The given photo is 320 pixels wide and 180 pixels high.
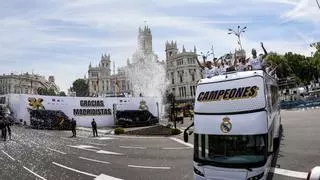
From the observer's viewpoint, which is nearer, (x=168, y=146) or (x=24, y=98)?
Result: (x=168, y=146)

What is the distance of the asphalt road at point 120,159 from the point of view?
17.7 meters

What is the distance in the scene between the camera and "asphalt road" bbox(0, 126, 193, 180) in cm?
1853

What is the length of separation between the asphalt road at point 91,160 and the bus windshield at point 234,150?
4.26 metres

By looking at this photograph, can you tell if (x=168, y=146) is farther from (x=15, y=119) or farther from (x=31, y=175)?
(x=15, y=119)

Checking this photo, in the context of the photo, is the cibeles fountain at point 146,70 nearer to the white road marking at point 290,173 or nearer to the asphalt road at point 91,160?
the asphalt road at point 91,160

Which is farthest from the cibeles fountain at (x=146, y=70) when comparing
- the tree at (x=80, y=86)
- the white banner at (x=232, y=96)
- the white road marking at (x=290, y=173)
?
the white banner at (x=232, y=96)

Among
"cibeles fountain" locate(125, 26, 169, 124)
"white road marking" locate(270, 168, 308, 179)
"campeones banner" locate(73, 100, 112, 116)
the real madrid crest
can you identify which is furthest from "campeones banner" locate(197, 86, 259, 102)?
"cibeles fountain" locate(125, 26, 169, 124)

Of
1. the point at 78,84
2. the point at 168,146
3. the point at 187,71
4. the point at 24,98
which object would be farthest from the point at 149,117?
the point at 78,84

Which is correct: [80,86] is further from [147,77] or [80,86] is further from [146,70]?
[147,77]

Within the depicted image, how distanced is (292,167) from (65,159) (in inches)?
518

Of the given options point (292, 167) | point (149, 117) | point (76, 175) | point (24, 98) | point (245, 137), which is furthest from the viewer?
point (149, 117)

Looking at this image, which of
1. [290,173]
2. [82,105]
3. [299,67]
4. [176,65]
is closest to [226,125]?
[290,173]

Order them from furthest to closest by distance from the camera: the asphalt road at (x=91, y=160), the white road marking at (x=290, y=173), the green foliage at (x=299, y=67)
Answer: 1. the green foliage at (x=299, y=67)
2. the asphalt road at (x=91, y=160)
3. the white road marking at (x=290, y=173)

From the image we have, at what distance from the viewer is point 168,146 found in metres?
28.2
